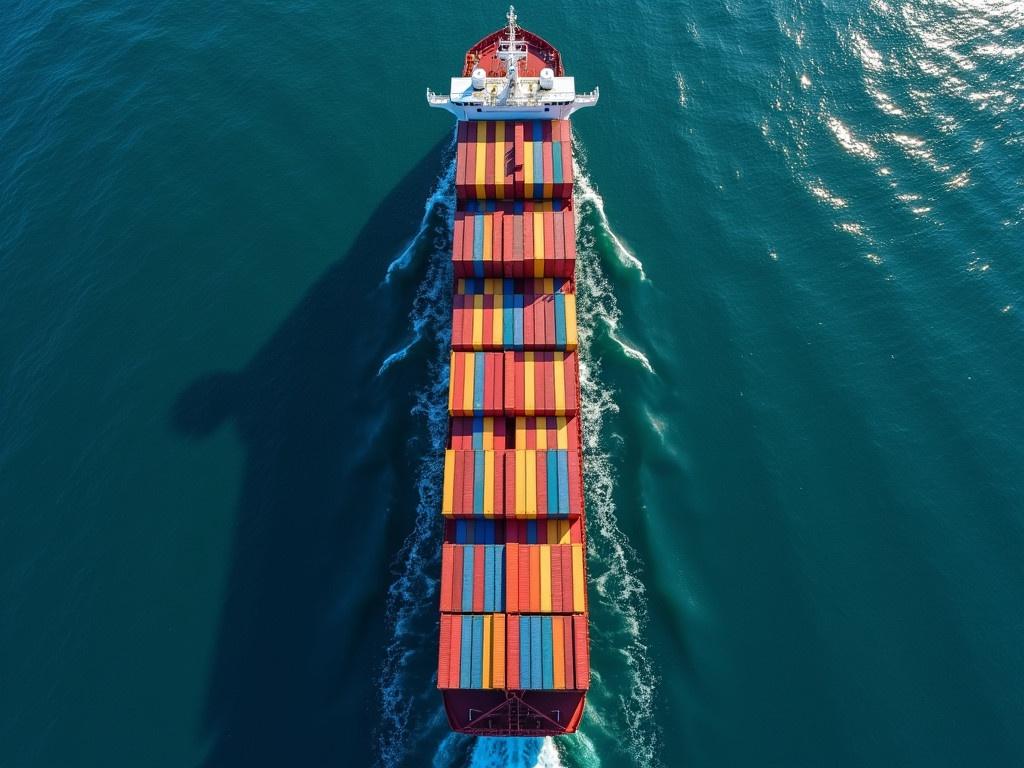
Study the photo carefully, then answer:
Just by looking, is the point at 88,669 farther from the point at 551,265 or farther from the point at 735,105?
the point at 735,105

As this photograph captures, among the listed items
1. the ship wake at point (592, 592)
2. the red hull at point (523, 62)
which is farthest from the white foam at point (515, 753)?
the red hull at point (523, 62)

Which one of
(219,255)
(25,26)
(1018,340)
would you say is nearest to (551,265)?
(219,255)

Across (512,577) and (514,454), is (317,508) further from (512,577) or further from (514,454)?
(512,577)

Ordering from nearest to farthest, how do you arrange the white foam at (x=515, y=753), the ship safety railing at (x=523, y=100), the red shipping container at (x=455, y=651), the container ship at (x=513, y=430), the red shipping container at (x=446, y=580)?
the red shipping container at (x=455, y=651)
the container ship at (x=513, y=430)
the red shipping container at (x=446, y=580)
the white foam at (x=515, y=753)
the ship safety railing at (x=523, y=100)

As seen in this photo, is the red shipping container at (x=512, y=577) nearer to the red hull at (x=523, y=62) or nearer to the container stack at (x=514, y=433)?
the container stack at (x=514, y=433)

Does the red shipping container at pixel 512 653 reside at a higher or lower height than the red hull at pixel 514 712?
higher

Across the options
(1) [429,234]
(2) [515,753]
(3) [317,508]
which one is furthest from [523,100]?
(2) [515,753]
